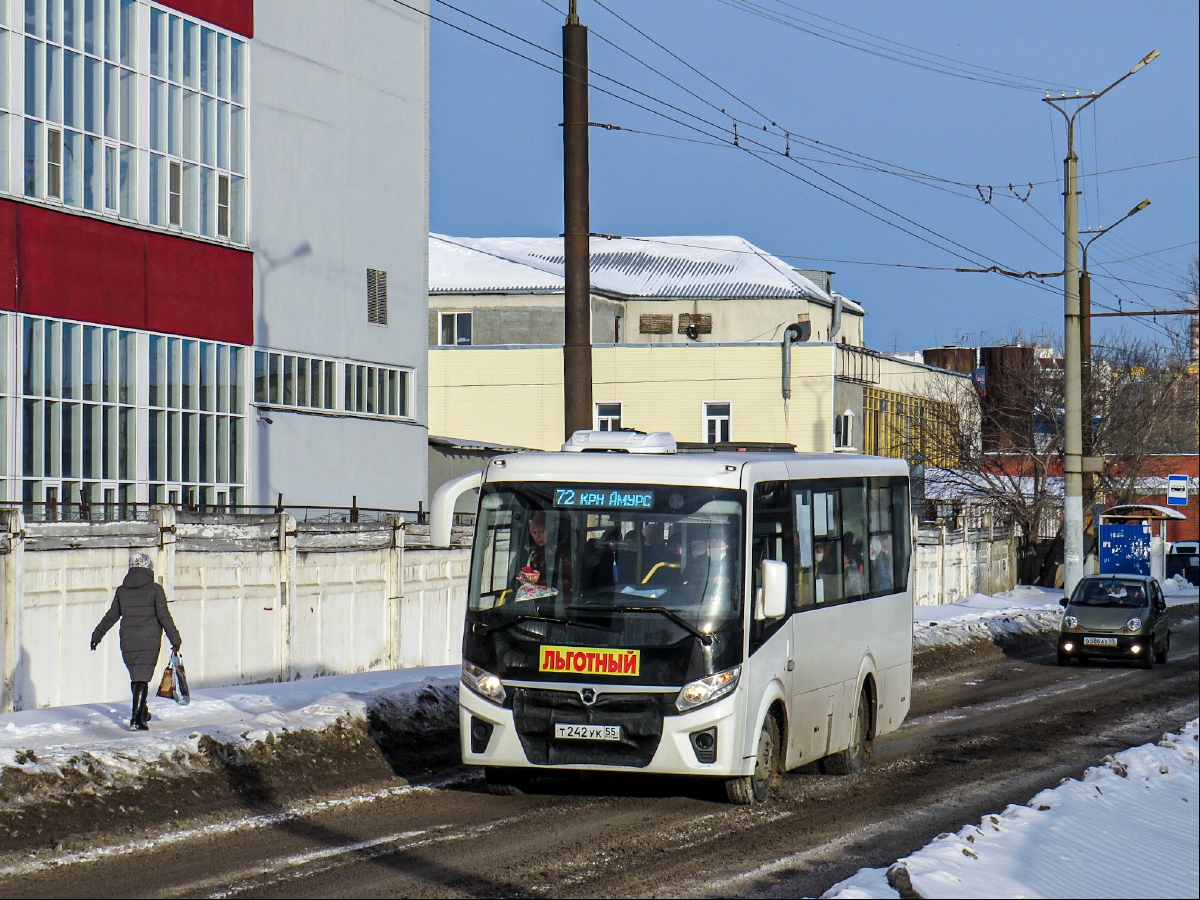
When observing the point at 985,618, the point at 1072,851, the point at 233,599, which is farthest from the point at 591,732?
the point at 985,618

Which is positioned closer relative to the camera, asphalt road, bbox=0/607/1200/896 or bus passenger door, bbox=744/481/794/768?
asphalt road, bbox=0/607/1200/896

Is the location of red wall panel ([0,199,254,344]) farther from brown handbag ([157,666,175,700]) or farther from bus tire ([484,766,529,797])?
bus tire ([484,766,529,797])

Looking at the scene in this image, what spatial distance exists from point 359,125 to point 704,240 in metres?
40.6

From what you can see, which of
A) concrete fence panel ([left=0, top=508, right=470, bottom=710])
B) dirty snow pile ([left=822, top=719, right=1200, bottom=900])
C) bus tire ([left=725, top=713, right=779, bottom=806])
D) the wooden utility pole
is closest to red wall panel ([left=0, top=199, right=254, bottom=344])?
concrete fence panel ([left=0, top=508, right=470, bottom=710])

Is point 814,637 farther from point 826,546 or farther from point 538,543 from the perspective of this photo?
point 538,543

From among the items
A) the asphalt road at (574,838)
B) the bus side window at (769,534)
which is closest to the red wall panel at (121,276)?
the asphalt road at (574,838)

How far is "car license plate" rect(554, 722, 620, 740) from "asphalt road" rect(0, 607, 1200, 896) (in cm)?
Answer: 55

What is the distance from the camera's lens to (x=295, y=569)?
62.6 ft

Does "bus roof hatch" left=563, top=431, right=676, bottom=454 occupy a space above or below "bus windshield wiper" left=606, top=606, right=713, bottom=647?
above

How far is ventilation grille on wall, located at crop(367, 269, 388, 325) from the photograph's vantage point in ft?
119

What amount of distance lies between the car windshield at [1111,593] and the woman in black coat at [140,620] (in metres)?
19.8

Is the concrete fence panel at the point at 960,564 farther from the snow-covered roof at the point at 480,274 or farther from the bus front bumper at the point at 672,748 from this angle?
the bus front bumper at the point at 672,748

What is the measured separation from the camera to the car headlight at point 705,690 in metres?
11.2

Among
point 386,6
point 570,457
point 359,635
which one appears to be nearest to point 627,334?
point 386,6
